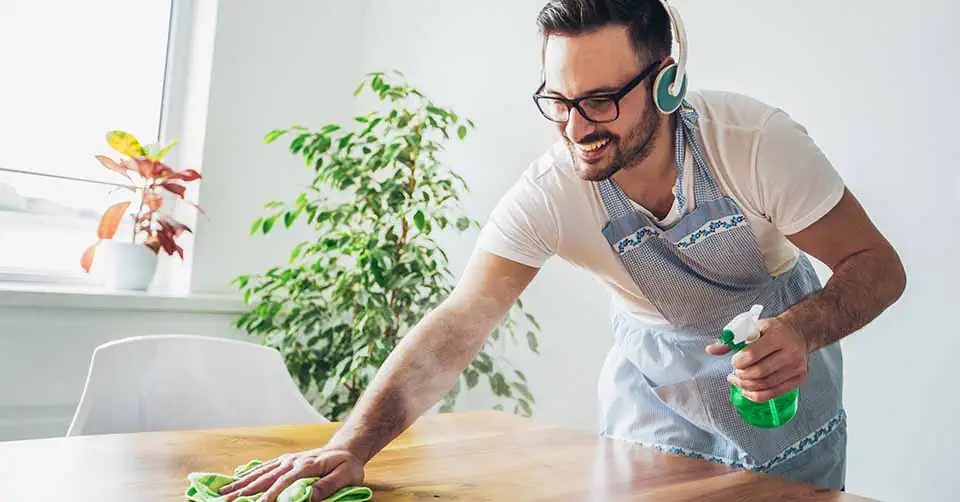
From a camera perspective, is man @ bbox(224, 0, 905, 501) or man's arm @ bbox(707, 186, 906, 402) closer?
man's arm @ bbox(707, 186, 906, 402)

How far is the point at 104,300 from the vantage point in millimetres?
2824

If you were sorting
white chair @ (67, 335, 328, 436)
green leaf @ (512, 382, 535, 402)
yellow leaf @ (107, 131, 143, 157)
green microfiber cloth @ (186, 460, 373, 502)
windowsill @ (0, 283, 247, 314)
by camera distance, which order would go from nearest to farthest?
green microfiber cloth @ (186, 460, 373, 502) < white chair @ (67, 335, 328, 436) < windowsill @ (0, 283, 247, 314) < green leaf @ (512, 382, 535, 402) < yellow leaf @ (107, 131, 143, 157)

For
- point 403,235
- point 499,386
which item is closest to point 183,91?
point 403,235

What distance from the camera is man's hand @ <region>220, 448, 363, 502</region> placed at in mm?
1140

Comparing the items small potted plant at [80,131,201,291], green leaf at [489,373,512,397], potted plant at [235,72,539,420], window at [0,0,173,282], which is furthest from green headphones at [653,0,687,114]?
window at [0,0,173,282]

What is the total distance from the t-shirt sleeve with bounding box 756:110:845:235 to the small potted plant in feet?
6.73

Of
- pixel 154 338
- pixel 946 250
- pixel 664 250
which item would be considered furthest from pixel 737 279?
pixel 154 338

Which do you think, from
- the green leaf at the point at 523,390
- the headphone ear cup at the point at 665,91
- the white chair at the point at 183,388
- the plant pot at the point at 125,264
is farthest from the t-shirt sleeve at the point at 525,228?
the plant pot at the point at 125,264

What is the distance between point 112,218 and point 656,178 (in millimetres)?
2044

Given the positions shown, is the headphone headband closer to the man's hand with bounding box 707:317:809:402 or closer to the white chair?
the man's hand with bounding box 707:317:809:402

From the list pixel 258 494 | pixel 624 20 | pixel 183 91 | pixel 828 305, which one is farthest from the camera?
pixel 183 91

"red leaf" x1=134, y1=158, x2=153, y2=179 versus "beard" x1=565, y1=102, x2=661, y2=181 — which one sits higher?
"beard" x1=565, y1=102, x2=661, y2=181

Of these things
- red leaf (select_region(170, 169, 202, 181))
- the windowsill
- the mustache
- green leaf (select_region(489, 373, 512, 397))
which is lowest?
Result: green leaf (select_region(489, 373, 512, 397))

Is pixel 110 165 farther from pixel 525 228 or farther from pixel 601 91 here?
pixel 601 91
